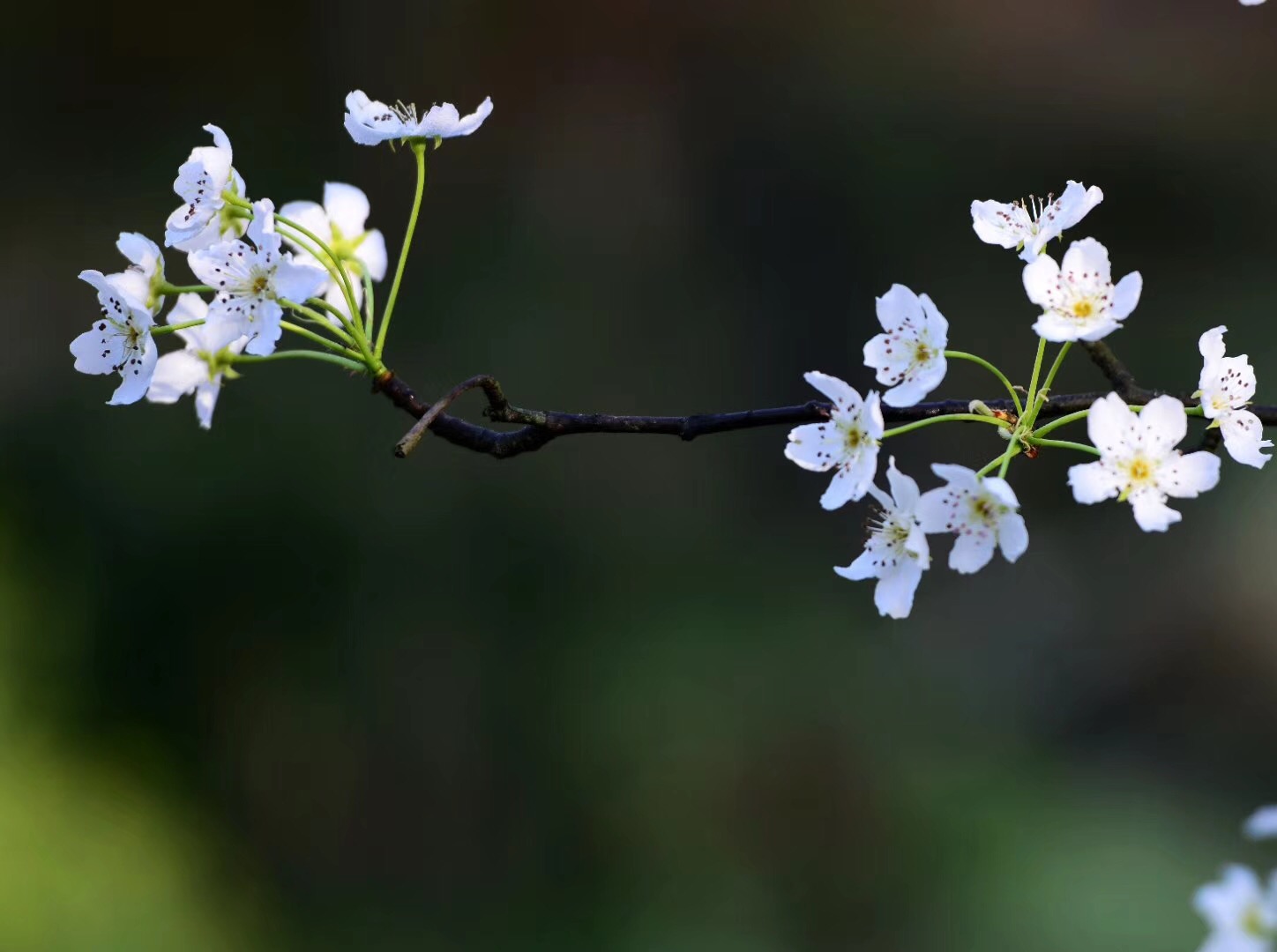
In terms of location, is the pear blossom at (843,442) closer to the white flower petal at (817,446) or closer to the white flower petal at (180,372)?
the white flower petal at (817,446)

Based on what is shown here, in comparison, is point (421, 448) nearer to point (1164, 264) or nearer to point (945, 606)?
point (945, 606)

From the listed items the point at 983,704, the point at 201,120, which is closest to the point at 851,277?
the point at 983,704

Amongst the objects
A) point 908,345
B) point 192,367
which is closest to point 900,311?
point 908,345

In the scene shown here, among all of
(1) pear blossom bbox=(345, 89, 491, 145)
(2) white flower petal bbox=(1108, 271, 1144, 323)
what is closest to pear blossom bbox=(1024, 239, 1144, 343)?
(2) white flower petal bbox=(1108, 271, 1144, 323)

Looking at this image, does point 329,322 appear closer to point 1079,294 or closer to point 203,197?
point 203,197

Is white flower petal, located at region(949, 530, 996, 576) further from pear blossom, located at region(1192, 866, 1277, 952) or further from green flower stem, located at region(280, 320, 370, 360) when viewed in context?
green flower stem, located at region(280, 320, 370, 360)
